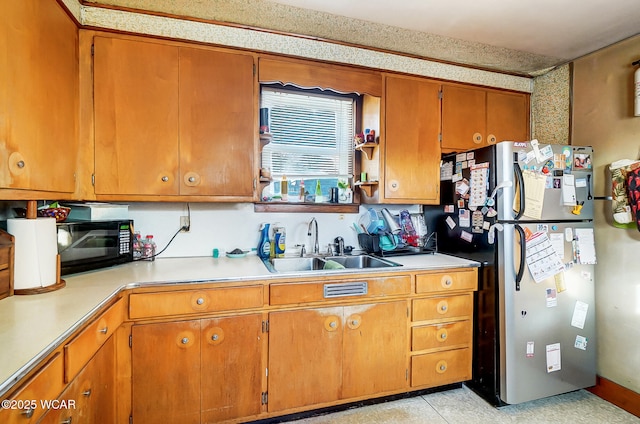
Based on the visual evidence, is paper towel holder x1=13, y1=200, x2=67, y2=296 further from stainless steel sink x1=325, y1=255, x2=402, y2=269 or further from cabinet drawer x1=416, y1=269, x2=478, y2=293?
cabinet drawer x1=416, y1=269, x2=478, y2=293

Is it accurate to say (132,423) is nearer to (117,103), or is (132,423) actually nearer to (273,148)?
(117,103)

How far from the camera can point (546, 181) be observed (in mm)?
2074

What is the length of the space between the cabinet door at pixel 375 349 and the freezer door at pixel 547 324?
64 centimetres

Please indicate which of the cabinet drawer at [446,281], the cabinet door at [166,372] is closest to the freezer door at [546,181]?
the cabinet drawer at [446,281]

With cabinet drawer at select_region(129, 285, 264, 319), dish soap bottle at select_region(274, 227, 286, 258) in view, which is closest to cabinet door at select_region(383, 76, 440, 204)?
dish soap bottle at select_region(274, 227, 286, 258)

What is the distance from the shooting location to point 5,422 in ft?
2.41

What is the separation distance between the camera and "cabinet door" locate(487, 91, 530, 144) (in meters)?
2.64

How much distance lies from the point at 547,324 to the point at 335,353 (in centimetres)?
140

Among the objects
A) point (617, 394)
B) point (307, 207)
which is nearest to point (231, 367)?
point (307, 207)

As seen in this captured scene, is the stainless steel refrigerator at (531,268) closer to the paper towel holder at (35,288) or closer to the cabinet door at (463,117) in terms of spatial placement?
the cabinet door at (463,117)

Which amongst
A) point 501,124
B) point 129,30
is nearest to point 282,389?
point 129,30

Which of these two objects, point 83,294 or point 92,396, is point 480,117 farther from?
point 92,396

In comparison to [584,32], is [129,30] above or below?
below

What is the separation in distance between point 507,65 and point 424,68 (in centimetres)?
78
